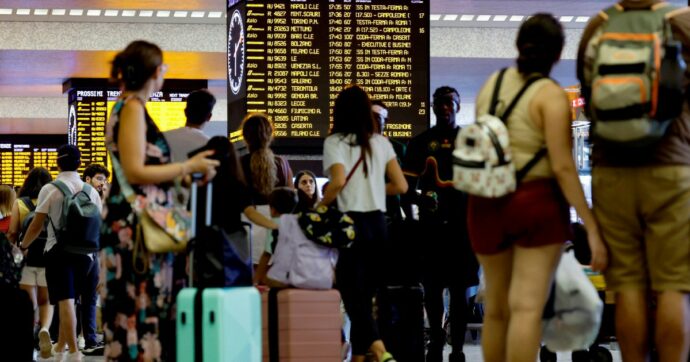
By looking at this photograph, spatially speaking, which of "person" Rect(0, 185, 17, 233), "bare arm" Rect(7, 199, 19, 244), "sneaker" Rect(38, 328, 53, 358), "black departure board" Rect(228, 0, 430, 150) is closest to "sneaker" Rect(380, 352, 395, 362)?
"sneaker" Rect(38, 328, 53, 358)

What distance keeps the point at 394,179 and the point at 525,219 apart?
229 centimetres

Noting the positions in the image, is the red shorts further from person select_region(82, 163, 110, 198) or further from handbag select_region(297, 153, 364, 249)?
person select_region(82, 163, 110, 198)

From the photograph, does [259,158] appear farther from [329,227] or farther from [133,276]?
[133,276]

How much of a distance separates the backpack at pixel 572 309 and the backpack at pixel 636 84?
0.52 meters

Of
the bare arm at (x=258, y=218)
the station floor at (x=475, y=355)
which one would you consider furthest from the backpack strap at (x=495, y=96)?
the station floor at (x=475, y=355)

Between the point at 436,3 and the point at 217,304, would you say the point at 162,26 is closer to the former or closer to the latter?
the point at 436,3

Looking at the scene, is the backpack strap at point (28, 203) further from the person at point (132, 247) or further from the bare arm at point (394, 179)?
the person at point (132, 247)

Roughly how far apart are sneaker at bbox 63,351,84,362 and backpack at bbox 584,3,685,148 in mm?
5380

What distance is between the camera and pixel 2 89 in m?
19.3

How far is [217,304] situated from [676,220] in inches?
63.9

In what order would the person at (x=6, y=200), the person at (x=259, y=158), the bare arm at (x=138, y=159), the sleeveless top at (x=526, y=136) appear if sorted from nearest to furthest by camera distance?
the sleeveless top at (x=526, y=136), the bare arm at (x=138, y=159), the person at (x=259, y=158), the person at (x=6, y=200)

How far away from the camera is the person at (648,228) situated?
3.93m

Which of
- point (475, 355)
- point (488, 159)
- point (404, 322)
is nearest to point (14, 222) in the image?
point (475, 355)

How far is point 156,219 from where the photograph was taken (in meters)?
4.28
